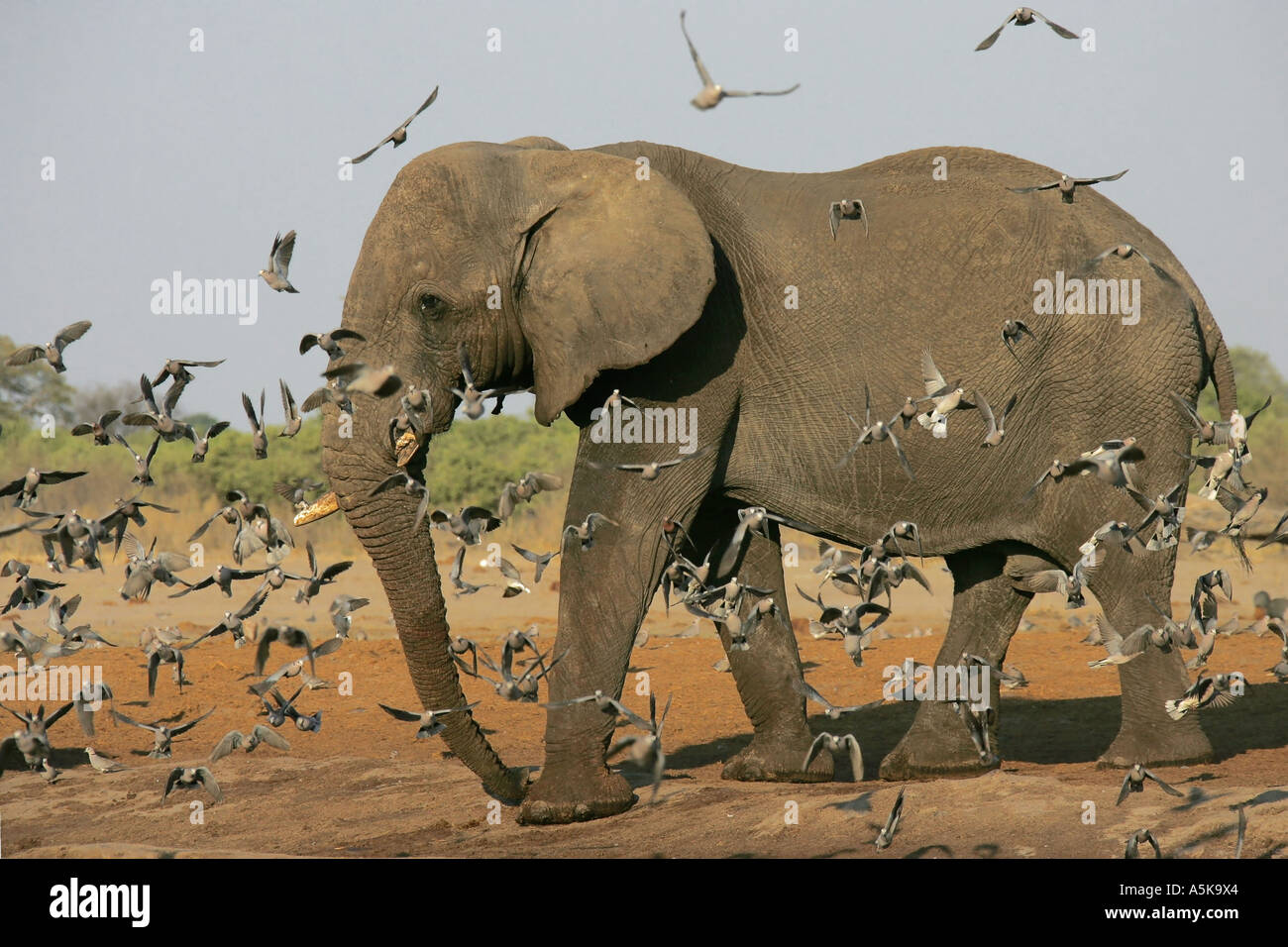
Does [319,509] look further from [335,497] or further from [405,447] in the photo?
[405,447]

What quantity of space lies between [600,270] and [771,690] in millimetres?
3073

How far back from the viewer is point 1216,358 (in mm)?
10445

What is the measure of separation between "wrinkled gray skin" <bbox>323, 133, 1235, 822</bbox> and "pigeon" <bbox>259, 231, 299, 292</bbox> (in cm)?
44

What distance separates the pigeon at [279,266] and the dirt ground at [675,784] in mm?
2956

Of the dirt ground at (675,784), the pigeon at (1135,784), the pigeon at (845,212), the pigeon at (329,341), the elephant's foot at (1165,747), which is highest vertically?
the pigeon at (845,212)

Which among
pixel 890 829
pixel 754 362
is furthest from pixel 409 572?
pixel 890 829

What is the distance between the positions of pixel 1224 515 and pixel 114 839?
2457 centimetres

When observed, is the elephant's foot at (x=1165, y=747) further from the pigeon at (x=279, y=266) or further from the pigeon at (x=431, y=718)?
the pigeon at (x=279, y=266)

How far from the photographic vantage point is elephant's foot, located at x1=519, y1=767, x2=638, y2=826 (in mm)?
9062

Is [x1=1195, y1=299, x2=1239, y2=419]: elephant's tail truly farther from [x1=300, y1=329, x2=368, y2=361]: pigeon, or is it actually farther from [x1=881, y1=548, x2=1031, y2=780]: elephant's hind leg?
[x1=300, y1=329, x2=368, y2=361]: pigeon

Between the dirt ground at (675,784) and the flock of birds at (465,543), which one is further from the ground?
the flock of birds at (465,543)

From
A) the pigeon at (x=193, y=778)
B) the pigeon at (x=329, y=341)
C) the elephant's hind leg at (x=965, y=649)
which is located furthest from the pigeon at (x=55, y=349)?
the elephant's hind leg at (x=965, y=649)

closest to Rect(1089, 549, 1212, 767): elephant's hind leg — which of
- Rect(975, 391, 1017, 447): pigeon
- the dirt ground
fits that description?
the dirt ground

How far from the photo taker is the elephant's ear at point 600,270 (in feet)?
29.9
